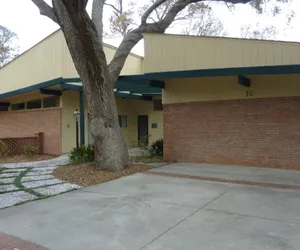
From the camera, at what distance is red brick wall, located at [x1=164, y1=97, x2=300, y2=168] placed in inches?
362

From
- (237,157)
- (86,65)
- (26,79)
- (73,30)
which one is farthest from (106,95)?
(26,79)

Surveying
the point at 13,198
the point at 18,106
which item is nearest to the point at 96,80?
the point at 13,198

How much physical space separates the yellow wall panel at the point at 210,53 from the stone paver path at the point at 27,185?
204 inches

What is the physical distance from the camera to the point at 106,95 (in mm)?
9031

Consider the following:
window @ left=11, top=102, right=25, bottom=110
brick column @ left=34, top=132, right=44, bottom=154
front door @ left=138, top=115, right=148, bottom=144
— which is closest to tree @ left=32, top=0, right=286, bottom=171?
brick column @ left=34, top=132, right=44, bottom=154

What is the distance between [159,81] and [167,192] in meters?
5.67

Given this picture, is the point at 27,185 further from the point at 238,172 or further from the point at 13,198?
the point at 238,172

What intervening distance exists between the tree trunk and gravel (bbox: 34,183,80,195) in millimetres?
1796

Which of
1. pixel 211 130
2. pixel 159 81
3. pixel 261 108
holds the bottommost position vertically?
pixel 211 130

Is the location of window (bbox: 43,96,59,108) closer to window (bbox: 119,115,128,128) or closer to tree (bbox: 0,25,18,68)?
window (bbox: 119,115,128,128)

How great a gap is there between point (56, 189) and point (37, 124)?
31.5 ft

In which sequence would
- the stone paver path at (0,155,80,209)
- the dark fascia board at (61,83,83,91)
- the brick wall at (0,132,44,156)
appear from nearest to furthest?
the stone paver path at (0,155,80,209), the dark fascia board at (61,83,83,91), the brick wall at (0,132,44,156)

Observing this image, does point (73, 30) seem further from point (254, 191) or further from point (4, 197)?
point (254, 191)

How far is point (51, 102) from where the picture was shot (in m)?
15.3
